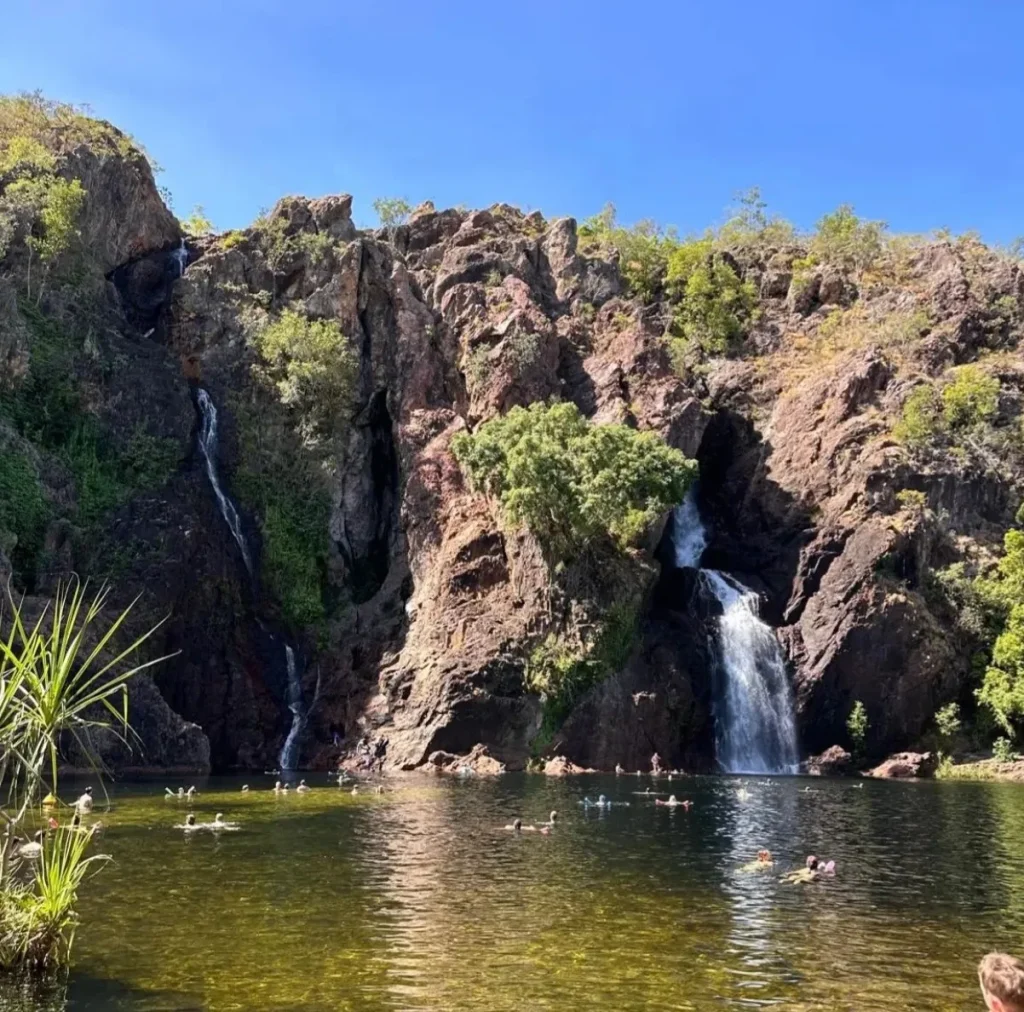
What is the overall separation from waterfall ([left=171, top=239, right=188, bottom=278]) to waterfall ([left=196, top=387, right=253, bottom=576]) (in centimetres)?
1382

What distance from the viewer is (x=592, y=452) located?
6100 cm

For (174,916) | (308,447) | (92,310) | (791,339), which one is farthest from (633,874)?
(791,339)

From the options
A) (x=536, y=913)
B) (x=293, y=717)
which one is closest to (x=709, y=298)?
(x=293, y=717)

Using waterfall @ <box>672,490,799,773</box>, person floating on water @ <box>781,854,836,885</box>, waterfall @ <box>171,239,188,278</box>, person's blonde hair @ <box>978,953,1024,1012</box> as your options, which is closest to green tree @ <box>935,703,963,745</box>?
waterfall @ <box>672,490,799,773</box>

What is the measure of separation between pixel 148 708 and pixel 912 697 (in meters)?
43.4

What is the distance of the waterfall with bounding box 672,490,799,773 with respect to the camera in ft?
196

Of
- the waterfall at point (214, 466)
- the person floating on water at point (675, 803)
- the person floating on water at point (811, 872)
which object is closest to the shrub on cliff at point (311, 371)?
the waterfall at point (214, 466)

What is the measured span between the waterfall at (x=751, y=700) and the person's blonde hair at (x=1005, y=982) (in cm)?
5323

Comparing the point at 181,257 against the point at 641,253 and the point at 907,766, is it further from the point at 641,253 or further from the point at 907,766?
the point at 907,766

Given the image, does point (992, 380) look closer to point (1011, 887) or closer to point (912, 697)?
point (912, 697)

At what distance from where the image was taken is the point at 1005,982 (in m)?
7.89

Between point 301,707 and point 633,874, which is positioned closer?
point 633,874

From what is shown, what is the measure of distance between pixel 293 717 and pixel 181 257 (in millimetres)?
41397

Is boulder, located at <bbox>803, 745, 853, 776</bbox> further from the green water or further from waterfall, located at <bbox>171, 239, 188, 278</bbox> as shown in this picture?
waterfall, located at <bbox>171, 239, 188, 278</bbox>
